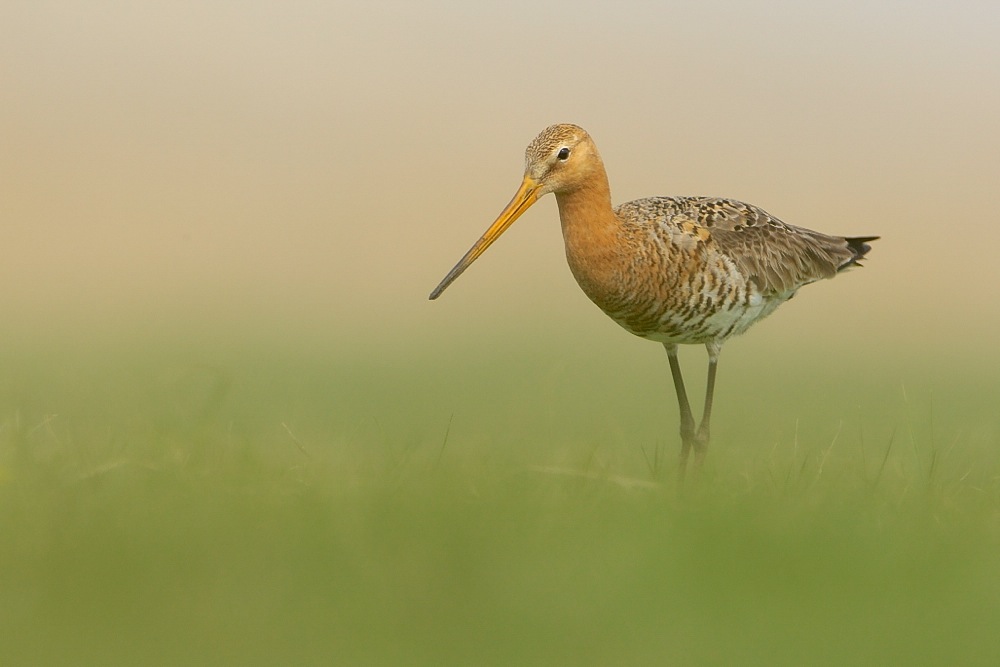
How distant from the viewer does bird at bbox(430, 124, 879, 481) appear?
356 inches

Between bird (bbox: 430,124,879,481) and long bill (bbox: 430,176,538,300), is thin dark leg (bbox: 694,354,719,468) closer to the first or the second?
bird (bbox: 430,124,879,481)

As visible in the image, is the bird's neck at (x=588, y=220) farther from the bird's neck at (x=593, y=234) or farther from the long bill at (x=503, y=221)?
the long bill at (x=503, y=221)

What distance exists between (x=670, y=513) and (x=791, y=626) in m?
1.00

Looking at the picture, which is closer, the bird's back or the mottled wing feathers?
the bird's back

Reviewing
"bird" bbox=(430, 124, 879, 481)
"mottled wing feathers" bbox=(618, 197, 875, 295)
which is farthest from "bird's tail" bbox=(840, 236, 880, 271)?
"bird" bbox=(430, 124, 879, 481)

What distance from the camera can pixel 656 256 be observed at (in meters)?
9.28

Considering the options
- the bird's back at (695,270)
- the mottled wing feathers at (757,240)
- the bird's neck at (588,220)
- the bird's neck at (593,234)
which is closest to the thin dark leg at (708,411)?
the bird's back at (695,270)

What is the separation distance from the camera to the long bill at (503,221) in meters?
8.96

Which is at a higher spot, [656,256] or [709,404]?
[656,256]

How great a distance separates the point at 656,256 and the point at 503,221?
105 cm

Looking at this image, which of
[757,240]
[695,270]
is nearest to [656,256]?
[695,270]

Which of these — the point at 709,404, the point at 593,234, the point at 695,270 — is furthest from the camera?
the point at 709,404

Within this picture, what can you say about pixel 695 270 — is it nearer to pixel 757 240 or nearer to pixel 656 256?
pixel 656 256

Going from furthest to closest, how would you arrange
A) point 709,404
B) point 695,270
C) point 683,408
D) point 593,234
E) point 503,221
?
point 683,408 → point 709,404 → point 695,270 → point 593,234 → point 503,221
